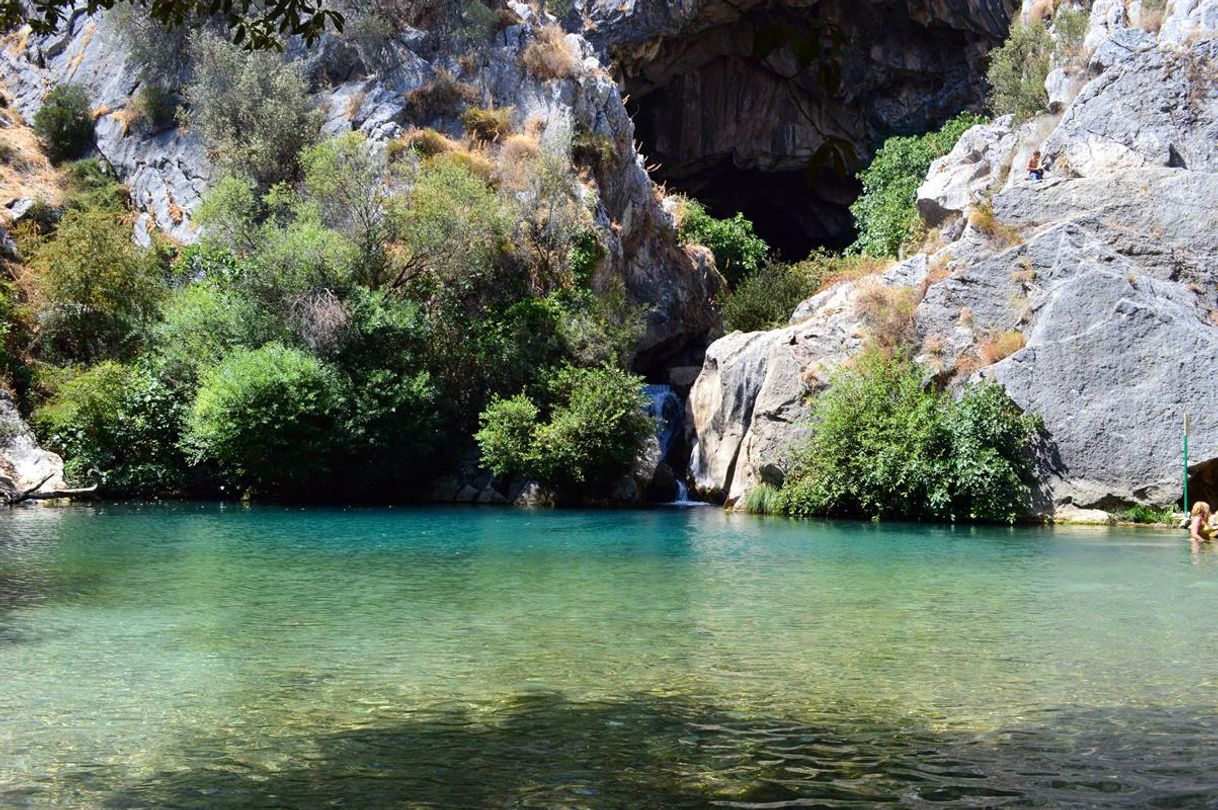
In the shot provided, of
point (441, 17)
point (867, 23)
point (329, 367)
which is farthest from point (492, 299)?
point (867, 23)

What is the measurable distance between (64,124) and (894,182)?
97.3 feet

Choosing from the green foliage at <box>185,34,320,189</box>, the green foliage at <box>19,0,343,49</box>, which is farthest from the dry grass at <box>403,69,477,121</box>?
the green foliage at <box>19,0,343,49</box>

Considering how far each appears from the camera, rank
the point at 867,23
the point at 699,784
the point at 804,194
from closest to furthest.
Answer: the point at 699,784, the point at 867,23, the point at 804,194

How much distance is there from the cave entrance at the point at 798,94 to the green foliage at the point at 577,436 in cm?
1686

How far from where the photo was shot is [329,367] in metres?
29.0

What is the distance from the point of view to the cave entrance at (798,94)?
4206cm

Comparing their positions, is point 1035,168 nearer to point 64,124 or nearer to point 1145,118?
point 1145,118

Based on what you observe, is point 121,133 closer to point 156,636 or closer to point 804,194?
point 804,194

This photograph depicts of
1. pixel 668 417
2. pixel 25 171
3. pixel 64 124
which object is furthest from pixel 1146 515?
pixel 64 124

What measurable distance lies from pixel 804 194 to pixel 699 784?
45125 mm

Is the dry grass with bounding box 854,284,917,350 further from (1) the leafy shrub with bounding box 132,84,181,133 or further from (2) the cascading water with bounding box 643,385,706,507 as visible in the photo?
(1) the leafy shrub with bounding box 132,84,181,133

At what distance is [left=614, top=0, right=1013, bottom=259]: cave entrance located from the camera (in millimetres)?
42062

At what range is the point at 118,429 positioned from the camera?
29.6 metres

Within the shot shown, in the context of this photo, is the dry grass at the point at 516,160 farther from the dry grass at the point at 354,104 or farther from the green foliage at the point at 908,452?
the green foliage at the point at 908,452
